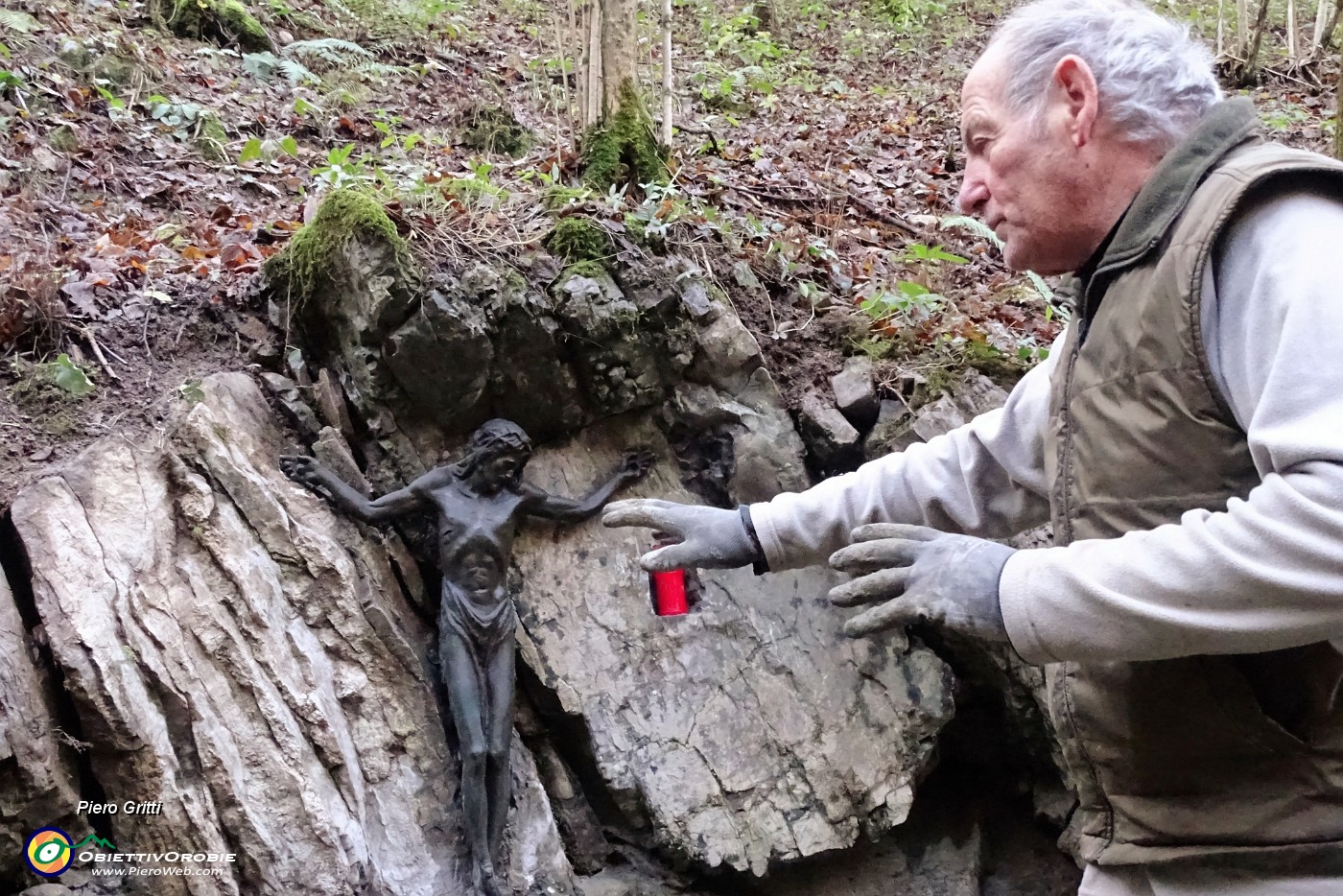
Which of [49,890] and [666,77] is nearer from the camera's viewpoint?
[49,890]

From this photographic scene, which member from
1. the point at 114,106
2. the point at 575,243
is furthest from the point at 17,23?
the point at 575,243

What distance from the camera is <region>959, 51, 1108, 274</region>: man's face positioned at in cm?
186

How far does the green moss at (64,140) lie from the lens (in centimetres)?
591

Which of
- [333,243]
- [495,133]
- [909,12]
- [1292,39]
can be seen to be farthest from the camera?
[909,12]

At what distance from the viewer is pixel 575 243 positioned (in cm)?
457

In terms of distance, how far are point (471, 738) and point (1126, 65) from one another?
3.22 metres

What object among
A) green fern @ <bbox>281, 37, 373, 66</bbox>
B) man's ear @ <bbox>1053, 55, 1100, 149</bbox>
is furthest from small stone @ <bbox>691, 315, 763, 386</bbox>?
green fern @ <bbox>281, 37, 373, 66</bbox>

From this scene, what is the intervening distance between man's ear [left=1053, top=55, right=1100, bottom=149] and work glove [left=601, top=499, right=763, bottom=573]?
1169 millimetres

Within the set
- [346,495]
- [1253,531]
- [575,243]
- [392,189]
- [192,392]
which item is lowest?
[346,495]

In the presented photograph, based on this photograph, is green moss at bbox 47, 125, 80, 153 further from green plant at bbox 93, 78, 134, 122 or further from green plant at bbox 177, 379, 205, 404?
green plant at bbox 177, 379, 205, 404

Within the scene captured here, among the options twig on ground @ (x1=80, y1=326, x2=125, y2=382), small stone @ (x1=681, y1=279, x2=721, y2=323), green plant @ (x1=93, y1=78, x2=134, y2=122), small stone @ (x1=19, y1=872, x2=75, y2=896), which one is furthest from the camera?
green plant @ (x1=93, y1=78, x2=134, y2=122)

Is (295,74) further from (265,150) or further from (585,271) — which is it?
(585,271)

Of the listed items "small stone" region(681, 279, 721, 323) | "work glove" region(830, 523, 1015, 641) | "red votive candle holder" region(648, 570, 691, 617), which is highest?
"small stone" region(681, 279, 721, 323)

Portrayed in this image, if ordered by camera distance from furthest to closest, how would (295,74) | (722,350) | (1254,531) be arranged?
1. (295,74)
2. (722,350)
3. (1254,531)
